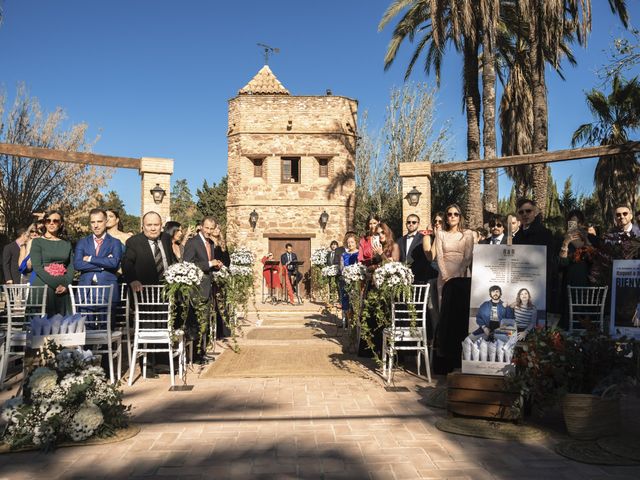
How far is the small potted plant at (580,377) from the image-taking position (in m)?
3.92

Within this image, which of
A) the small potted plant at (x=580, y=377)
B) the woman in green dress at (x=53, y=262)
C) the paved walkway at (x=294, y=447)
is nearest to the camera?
the paved walkway at (x=294, y=447)

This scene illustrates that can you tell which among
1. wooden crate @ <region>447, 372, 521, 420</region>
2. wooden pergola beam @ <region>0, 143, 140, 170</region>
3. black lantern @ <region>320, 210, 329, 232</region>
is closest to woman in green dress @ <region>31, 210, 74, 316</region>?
wooden crate @ <region>447, 372, 521, 420</region>

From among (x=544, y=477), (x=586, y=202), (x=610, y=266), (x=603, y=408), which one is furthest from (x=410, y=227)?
(x=586, y=202)

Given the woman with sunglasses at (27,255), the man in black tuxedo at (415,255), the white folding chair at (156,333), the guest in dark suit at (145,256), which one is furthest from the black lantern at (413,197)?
the woman with sunglasses at (27,255)

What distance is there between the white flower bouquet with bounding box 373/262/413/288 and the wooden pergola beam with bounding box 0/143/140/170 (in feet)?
24.8

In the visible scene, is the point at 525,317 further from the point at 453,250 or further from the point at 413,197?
the point at 413,197

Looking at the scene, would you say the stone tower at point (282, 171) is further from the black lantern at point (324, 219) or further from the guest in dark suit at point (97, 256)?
the guest in dark suit at point (97, 256)

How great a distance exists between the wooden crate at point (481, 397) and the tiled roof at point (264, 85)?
17463mm

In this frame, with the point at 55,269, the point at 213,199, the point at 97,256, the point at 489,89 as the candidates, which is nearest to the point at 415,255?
the point at 97,256

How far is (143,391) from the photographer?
5.48 m

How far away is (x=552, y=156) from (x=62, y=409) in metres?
8.86

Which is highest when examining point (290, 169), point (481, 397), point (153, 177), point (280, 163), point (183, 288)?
point (280, 163)

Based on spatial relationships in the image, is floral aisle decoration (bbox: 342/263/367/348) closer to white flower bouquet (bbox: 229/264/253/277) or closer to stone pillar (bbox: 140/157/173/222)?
white flower bouquet (bbox: 229/264/253/277)

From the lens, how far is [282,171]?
19719 mm
